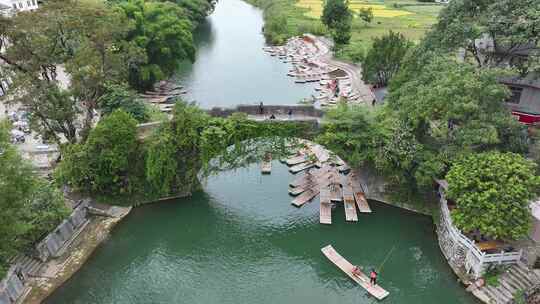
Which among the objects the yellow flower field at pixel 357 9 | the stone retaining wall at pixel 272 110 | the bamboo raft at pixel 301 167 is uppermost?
the yellow flower field at pixel 357 9


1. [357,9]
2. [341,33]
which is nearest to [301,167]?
[341,33]

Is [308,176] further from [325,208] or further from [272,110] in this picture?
[272,110]

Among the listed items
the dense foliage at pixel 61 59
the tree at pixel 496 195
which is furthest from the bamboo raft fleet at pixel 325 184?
the dense foliage at pixel 61 59

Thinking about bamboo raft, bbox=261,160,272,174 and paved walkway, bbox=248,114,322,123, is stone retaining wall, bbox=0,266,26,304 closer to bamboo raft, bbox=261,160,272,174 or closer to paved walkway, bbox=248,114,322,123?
paved walkway, bbox=248,114,322,123

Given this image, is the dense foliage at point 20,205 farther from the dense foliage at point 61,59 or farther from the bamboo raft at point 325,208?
the bamboo raft at point 325,208

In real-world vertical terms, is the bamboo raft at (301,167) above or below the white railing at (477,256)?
above

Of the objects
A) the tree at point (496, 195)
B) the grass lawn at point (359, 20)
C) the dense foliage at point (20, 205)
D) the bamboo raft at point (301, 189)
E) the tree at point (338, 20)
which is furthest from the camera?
the grass lawn at point (359, 20)
